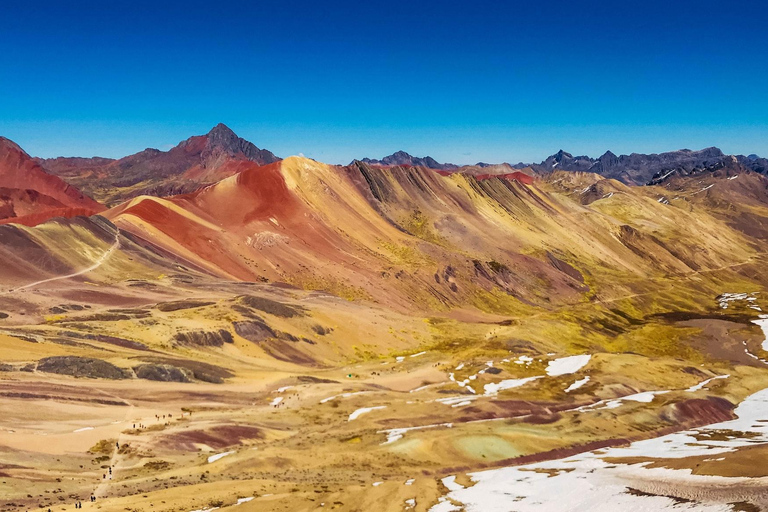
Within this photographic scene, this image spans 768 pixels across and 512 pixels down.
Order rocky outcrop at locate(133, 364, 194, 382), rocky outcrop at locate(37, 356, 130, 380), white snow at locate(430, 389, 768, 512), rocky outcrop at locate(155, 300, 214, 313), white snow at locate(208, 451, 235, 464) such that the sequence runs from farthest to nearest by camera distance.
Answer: rocky outcrop at locate(155, 300, 214, 313) → rocky outcrop at locate(133, 364, 194, 382) → rocky outcrop at locate(37, 356, 130, 380) → white snow at locate(208, 451, 235, 464) → white snow at locate(430, 389, 768, 512)

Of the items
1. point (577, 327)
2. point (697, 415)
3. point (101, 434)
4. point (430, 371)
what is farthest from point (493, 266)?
point (101, 434)

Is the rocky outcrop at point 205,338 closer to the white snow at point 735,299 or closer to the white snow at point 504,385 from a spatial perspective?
the white snow at point 504,385

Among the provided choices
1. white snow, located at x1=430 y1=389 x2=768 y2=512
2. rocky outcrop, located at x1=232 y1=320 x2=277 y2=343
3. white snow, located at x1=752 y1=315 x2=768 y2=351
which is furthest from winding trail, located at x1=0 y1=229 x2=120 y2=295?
white snow, located at x1=752 y1=315 x2=768 y2=351

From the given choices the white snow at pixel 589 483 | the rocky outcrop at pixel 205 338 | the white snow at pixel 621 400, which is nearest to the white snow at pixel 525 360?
the white snow at pixel 621 400

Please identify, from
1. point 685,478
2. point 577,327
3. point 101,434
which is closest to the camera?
point 685,478

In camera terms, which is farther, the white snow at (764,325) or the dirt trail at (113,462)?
the white snow at (764,325)

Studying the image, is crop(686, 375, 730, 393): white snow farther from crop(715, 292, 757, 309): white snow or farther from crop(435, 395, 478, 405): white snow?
crop(715, 292, 757, 309): white snow

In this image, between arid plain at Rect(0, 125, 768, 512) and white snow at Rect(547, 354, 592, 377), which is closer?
arid plain at Rect(0, 125, 768, 512)

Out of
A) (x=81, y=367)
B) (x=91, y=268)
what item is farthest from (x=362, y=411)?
(x=91, y=268)

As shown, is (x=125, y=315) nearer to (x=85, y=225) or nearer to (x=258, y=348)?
(x=258, y=348)
